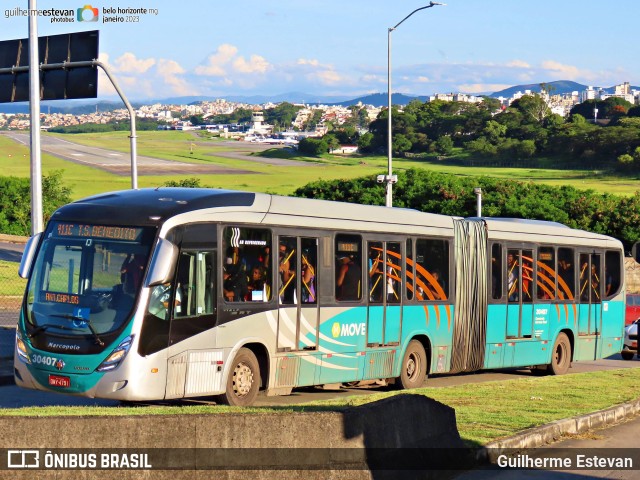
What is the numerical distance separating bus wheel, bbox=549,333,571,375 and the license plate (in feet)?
39.8

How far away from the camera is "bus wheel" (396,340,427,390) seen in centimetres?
1811

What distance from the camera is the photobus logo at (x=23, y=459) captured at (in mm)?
8047

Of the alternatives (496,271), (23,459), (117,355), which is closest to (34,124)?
(496,271)

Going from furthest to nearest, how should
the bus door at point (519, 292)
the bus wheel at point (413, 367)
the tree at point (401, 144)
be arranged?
1. the tree at point (401, 144)
2. the bus door at point (519, 292)
3. the bus wheel at point (413, 367)

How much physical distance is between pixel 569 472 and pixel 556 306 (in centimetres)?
1246

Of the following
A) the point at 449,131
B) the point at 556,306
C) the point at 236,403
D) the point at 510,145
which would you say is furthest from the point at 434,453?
the point at 449,131

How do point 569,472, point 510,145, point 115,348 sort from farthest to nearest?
point 510,145, point 115,348, point 569,472

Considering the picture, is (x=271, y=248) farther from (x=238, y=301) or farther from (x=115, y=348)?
(x=115, y=348)

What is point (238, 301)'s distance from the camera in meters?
14.4

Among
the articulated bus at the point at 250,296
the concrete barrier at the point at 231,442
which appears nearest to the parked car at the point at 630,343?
the articulated bus at the point at 250,296

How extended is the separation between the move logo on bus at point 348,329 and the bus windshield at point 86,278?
153 inches

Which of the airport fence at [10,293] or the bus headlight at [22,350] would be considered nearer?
the bus headlight at [22,350]

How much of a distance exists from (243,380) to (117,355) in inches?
81.7

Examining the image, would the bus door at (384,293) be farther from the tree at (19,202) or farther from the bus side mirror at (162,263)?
the tree at (19,202)
